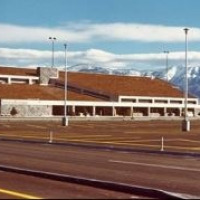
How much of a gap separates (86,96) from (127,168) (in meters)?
112

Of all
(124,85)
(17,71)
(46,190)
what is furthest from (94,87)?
(46,190)

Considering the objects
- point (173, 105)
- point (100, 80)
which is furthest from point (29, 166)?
point (100, 80)

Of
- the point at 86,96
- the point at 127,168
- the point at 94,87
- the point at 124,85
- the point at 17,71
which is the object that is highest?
the point at 17,71

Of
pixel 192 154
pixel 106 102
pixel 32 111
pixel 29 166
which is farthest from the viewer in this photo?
pixel 106 102

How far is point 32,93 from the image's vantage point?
4739 inches

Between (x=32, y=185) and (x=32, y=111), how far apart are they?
97.9 meters

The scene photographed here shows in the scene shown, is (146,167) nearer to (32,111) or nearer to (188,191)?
(188,191)

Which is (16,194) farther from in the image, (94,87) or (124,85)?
(124,85)

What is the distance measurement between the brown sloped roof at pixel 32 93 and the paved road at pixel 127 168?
8907 cm

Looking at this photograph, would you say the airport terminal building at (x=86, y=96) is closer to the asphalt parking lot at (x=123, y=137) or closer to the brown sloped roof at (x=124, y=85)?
the brown sloped roof at (x=124, y=85)

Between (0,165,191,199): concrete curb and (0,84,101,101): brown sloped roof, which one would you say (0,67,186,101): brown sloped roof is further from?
(0,165,191,199): concrete curb

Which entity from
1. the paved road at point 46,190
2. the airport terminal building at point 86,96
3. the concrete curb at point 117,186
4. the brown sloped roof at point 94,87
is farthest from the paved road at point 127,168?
the brown sloped roof at point 94,87

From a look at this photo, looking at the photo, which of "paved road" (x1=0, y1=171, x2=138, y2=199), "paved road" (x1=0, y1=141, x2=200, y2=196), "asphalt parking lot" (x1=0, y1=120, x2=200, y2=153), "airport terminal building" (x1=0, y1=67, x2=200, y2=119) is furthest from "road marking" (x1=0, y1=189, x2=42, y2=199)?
"airport terminal building" (x1=0, y1=67, x2=200, y2=119)

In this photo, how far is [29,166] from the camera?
1878 cm
